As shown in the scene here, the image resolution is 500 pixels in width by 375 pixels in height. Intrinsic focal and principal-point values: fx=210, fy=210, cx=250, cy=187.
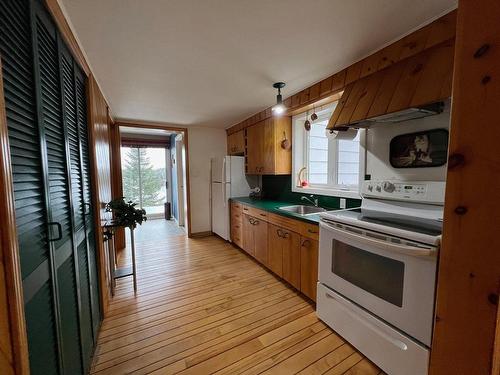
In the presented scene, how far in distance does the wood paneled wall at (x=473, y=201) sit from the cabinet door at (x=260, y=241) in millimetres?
2257

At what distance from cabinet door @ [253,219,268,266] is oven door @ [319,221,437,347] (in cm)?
108

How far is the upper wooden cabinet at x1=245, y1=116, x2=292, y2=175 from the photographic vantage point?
3.03 m

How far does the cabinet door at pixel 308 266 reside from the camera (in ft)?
6.60

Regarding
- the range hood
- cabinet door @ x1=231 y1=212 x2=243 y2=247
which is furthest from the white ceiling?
cabinet door @ x1=231 y1=212 x2=243 y2=247

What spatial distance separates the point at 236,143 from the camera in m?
4.09

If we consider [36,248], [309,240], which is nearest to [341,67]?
[309,240]

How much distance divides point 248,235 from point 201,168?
182cm

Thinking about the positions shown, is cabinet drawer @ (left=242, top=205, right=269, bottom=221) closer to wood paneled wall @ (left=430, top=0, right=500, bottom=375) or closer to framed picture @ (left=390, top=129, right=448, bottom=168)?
framed picture @ (left=390, top=129, right=448, bottom=168)

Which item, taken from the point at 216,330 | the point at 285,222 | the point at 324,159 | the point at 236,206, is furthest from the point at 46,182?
the point at 236,206

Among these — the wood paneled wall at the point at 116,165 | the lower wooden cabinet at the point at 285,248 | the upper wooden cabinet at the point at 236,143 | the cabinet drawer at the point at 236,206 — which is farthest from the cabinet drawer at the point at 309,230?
the wood paneled wall at the point at 116,165

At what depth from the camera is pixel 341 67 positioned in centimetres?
191

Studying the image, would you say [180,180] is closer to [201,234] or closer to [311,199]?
[201,234]

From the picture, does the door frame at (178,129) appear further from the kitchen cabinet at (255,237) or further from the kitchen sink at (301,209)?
the kitchen sink at (301,209)

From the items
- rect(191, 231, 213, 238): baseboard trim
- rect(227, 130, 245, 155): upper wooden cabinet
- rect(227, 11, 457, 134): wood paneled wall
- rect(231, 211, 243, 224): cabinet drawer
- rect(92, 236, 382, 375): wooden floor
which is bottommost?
rect(92, 236, 382, 375): wooden floor
